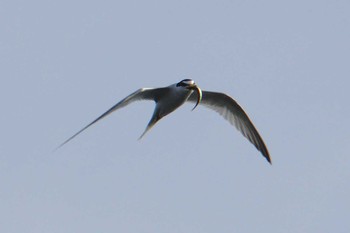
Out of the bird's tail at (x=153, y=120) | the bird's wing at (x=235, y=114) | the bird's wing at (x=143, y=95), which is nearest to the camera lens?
the bird's wing at (x=143, y=95)

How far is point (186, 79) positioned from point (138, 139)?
181 cm

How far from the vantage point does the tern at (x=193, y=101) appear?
699 inches

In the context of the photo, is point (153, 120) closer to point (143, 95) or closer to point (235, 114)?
point (143, 95)

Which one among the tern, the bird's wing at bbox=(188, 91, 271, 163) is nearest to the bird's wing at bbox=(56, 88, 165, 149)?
the tern

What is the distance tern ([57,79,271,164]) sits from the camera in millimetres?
17750

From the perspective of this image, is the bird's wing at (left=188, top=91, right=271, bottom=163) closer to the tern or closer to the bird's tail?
the tern

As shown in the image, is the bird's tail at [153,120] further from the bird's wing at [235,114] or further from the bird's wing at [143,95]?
the bird's wing at [235,114]

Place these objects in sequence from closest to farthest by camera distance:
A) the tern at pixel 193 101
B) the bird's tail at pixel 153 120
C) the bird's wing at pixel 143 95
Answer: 1. the bird's wing at pixel 143 95
2. the tern at pixel 193 101
3. the bird's tail at pixel 153 120

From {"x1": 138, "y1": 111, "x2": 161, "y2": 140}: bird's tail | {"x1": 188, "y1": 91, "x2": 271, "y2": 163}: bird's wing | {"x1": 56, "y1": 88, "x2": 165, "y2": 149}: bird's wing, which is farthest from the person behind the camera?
{"x1": 188, "y1": 91, "x2": 271, "y2": 163}: bird's wing

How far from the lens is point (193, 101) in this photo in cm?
1961

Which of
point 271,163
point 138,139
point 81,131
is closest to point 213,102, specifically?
point 271,163

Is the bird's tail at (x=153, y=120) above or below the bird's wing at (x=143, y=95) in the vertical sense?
below

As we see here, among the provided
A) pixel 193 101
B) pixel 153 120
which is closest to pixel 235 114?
pixel 193 101

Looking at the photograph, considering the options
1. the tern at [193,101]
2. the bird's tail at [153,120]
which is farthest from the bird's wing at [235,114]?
the bird's tail at [153,120]
